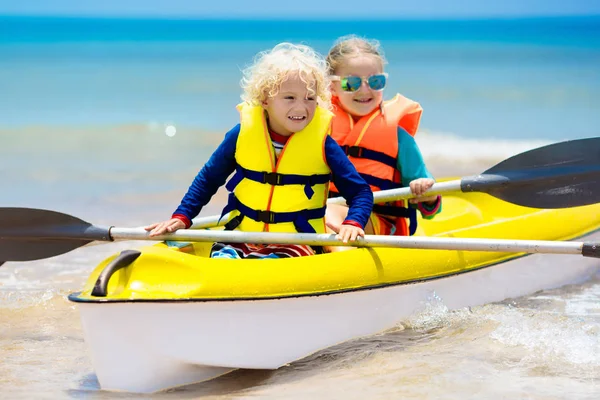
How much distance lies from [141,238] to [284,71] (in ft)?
2.70

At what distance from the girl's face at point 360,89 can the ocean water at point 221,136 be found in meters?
0.93

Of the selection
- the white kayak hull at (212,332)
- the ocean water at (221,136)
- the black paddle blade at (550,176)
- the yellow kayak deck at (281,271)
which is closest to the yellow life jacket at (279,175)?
the yellow kayak deck at (281,271)

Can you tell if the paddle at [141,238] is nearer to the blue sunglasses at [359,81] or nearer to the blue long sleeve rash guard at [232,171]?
the blue long sleeve rash guard at [232,171]

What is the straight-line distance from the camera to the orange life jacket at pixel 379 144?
4398mm

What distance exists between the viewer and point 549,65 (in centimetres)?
1752

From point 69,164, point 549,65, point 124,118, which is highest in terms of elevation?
point 549,65

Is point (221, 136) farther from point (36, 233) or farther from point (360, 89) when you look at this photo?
point (36, 233)

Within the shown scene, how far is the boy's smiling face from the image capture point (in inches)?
142

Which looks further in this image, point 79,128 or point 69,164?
point 79,128

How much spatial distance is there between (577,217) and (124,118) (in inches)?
312

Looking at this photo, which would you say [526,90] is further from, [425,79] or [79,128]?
[79,128]

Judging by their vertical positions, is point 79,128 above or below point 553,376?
above

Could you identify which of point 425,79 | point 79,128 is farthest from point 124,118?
point 425,79

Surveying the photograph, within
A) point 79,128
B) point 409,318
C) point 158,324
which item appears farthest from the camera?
point 79,128
